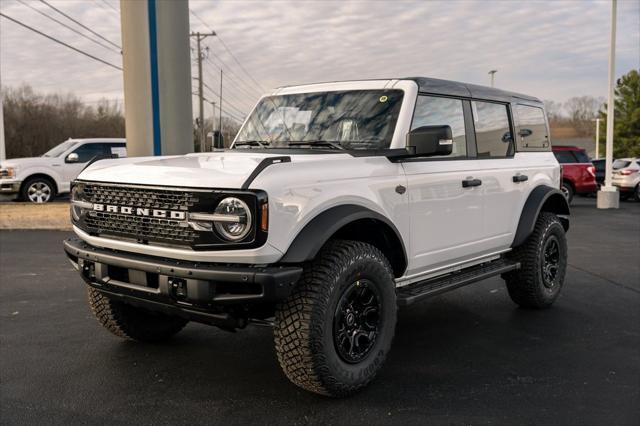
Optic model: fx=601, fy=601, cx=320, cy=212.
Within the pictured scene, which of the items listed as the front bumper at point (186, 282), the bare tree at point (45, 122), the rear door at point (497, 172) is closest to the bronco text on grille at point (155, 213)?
the front bumper at point (186, 282)

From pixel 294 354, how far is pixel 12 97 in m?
61.0

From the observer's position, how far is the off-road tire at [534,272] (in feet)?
18.6

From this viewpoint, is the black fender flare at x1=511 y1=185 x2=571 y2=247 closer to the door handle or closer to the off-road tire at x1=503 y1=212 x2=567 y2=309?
the off-road tire at x1=503 y1=212 x2=567 y2=309

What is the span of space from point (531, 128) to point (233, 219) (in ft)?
13.0

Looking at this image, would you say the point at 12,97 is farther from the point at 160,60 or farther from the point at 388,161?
the point at 388,161

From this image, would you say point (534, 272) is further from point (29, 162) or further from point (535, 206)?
point (29, 162)

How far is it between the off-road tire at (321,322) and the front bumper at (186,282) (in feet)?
0.72

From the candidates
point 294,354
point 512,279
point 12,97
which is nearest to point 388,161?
point 294,354

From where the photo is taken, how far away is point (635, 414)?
11.3 feet

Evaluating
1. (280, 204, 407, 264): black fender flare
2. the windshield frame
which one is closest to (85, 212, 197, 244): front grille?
(280, 204, 407, 264): black fender flare

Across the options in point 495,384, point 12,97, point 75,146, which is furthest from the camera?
point 12,97

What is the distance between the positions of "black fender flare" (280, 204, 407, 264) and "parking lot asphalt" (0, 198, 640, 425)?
3.07ft

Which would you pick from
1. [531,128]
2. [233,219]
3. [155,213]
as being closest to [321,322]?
[233,219]

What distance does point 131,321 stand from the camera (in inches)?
180
